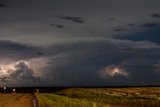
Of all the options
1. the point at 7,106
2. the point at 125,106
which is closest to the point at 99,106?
the point at 125,106

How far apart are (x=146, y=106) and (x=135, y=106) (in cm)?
125

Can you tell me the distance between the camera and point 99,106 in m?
38.3

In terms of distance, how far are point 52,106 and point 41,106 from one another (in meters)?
→ 3.34

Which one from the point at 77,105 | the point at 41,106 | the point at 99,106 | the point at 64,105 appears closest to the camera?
the point at 99,106

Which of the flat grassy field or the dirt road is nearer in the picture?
the flat grassy field

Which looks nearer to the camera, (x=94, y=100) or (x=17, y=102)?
(x=94, y=100)

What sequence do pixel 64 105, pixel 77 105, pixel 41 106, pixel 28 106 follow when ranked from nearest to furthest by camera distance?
pixel 77 105, pixel 64 105, pixel 41 106, pixel 28 106

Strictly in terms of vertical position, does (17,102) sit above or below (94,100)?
above

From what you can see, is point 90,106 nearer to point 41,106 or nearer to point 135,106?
point 135,106

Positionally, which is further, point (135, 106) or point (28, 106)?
point (28, 106)

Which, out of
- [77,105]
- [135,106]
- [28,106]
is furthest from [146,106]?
[28,106]

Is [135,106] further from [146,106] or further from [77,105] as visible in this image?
[77,105]

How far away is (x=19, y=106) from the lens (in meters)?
56.7

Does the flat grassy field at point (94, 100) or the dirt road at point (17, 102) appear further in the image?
the dirt road at point (17, 102)
